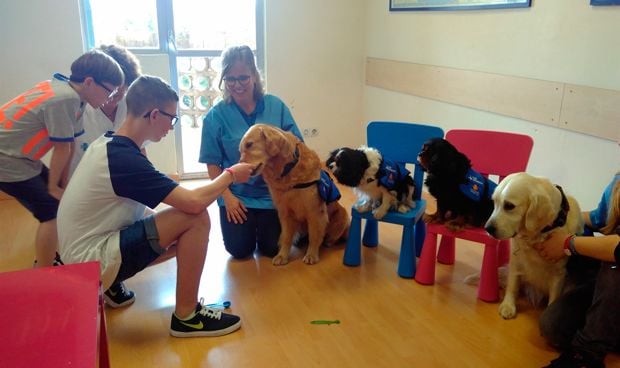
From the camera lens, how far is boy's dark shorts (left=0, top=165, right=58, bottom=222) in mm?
2381

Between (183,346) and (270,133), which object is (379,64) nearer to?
(270,133)

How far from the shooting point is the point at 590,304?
1974 millimetres

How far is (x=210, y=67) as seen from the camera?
446 cm

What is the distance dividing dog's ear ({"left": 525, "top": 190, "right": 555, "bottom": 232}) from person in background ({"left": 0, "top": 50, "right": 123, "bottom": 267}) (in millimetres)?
2026

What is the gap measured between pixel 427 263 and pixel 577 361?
87 cm

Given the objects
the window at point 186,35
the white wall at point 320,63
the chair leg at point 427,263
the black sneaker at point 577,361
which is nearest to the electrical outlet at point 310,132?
the white wall at point 320,63

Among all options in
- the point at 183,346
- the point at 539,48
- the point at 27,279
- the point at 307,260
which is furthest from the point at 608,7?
the point at 27,279

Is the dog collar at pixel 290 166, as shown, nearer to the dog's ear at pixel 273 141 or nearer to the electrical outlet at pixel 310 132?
the dog's ear at pixel 273 141

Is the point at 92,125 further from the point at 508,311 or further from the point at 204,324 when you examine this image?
the point at 508,311

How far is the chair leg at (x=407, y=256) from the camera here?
2635 millimetres

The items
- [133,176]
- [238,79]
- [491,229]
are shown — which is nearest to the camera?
[133,176]

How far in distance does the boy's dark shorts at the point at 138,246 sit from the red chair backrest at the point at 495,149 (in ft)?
5.78

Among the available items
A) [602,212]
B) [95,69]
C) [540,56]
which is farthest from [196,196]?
[540,56]

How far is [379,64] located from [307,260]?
245 centimetres
